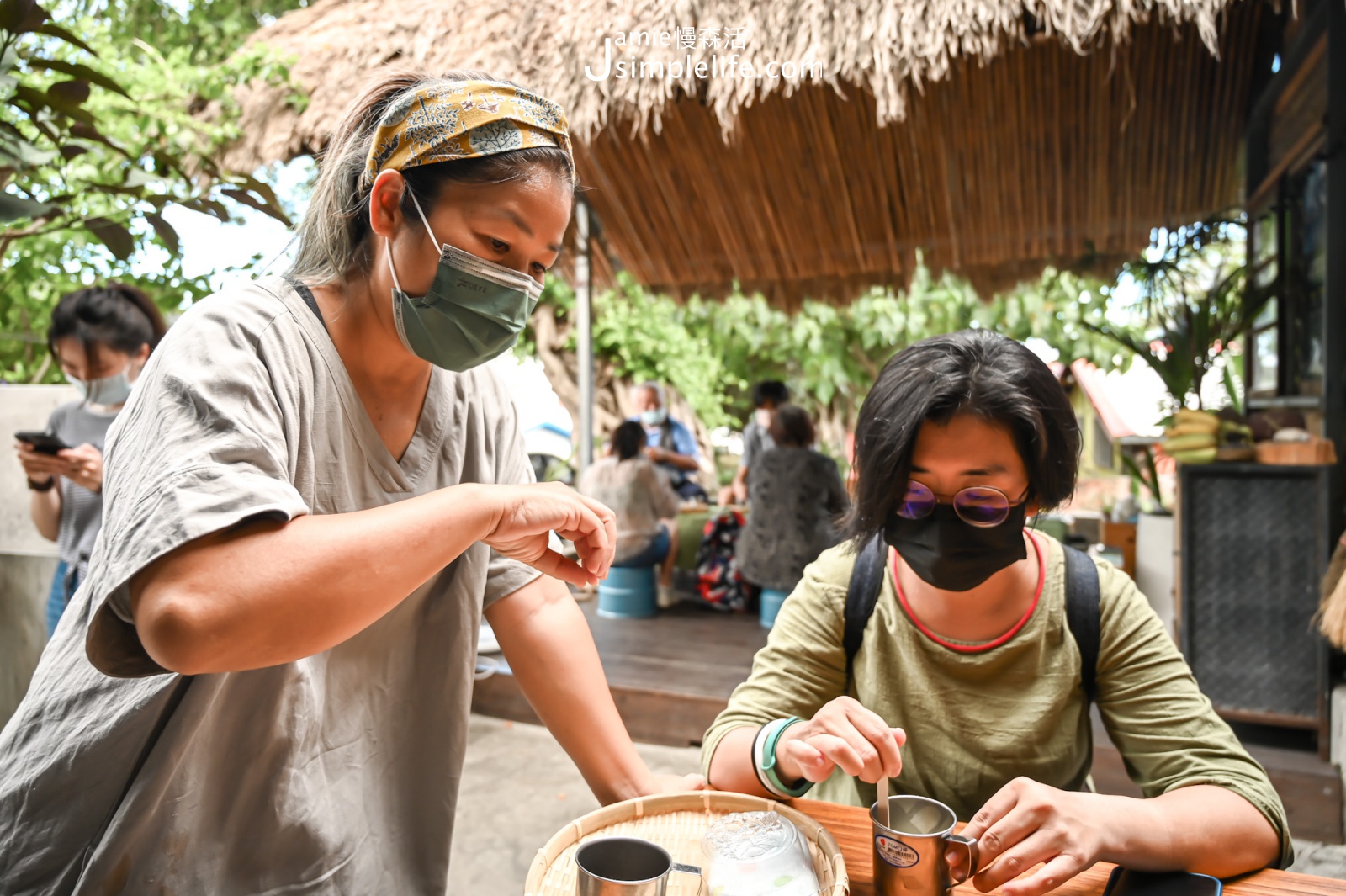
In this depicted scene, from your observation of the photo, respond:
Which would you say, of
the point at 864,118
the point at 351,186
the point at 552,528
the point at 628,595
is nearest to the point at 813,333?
the point at 628,595

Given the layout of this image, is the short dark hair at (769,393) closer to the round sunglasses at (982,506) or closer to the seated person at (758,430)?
the seated person at (758,430)

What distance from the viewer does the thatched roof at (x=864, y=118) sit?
311cm

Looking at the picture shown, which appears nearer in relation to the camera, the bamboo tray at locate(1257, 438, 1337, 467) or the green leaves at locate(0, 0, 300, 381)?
the green leaves at locate(0, 0, 300, 381)

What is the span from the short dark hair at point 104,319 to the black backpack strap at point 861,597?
6.92 ft

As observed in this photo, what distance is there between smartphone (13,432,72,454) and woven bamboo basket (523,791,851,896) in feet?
6.70

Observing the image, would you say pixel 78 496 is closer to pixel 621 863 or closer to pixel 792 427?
pixel 621 863

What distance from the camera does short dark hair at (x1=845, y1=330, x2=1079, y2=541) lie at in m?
1.26

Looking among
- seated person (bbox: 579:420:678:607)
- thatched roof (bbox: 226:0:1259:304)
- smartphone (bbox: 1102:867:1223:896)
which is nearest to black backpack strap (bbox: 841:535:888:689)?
smartphone (bbox: 1102:867:1223:896)

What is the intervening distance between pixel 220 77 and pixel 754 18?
3.13 metres

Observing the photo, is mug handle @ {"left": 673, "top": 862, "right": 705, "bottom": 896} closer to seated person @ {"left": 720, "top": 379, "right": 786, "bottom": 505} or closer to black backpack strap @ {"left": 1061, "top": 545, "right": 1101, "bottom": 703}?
black backpack strap @ {"left": 1061, "top": 545, "right": 1101, "bottom": 703}

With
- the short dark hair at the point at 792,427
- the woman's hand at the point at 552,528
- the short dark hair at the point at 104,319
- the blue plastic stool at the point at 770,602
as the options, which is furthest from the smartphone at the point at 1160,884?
the short dark hair at the point at 792,427

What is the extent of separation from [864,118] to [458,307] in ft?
11.3

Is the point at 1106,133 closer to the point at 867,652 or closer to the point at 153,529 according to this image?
the point at 867,652

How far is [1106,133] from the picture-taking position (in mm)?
3943
